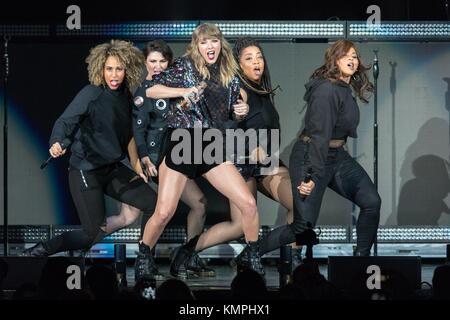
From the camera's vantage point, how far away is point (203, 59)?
754cm

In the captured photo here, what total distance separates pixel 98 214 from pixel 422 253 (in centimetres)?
295

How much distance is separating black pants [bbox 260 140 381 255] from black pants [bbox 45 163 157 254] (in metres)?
1.04

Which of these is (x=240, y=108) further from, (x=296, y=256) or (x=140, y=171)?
(x=296, y=256)

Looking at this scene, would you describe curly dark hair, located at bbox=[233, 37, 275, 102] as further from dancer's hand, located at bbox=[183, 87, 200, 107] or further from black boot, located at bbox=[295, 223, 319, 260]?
black boot, located at bbox=[295, 223, 319, 260]

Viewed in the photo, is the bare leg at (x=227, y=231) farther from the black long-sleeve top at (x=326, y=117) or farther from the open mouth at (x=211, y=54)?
the open mouth at (x=211, y=54)

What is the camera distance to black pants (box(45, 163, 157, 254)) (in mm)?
7934

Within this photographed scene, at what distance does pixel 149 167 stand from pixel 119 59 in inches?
31.9

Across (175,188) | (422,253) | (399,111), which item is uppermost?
(399,111)

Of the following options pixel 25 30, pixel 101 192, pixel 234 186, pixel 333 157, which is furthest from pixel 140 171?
pixel 25 30

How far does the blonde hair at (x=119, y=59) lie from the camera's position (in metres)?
8.00

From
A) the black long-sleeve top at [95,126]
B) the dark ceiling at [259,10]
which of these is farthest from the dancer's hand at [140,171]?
the dark ceiling at [259,10]

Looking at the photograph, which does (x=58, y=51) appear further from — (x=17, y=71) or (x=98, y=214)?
(x=98, y=214)
